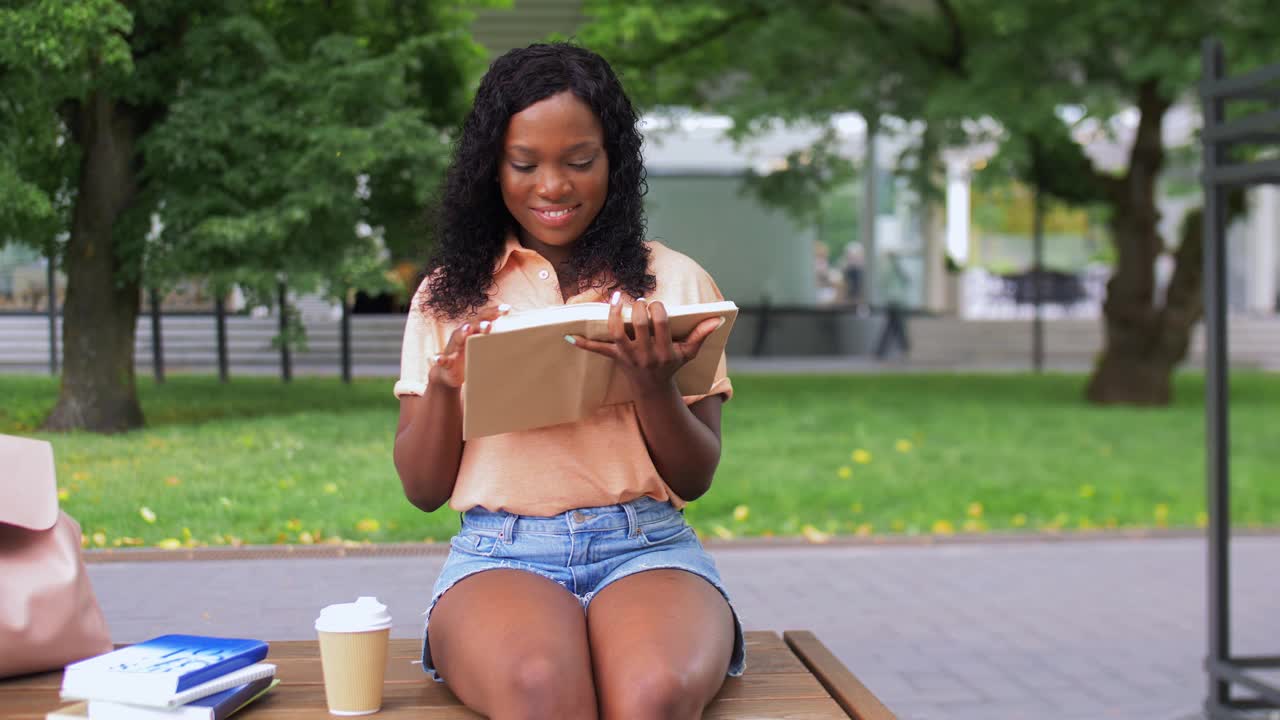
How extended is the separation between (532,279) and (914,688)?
8.57 feet

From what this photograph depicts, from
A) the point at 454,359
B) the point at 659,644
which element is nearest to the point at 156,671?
the point at 454,359

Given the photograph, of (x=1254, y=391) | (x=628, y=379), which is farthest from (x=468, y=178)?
(x=1254, y=391)

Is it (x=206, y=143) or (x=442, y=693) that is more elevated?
(x=206, y=143)

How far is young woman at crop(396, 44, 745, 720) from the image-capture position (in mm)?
2252

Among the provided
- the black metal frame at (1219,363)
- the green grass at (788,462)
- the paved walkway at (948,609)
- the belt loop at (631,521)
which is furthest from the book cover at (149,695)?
the green grass at (788,462)

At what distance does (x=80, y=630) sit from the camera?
8.37ft

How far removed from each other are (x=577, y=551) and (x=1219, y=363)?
2426 mm

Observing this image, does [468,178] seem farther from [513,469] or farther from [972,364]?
[972,364]

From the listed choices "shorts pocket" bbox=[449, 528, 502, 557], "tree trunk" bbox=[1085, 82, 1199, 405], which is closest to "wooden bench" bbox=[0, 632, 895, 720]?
"shorts pocket" bbox=[449, 528, 502, 557]

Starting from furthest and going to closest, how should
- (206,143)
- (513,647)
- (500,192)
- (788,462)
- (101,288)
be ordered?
1. (788,462)
2. (206,143)
3. (101,288)
4. (500,192)
5. (513,647)

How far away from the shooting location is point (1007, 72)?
11.5m

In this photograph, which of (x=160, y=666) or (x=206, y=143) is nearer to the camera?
(x=160, y=666)

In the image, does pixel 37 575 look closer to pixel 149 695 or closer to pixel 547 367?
pixel 149 695

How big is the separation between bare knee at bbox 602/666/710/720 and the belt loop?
40 cm
